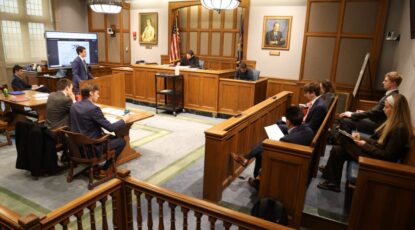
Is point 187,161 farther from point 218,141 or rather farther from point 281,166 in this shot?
point 281,166

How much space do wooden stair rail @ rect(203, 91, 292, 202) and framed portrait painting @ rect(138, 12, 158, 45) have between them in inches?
225

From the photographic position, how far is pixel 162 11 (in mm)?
8875

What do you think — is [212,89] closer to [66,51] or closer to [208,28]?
[208,28]

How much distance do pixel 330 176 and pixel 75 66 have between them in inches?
190

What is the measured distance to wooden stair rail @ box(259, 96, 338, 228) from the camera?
2.60 m

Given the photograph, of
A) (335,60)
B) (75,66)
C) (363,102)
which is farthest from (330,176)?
(75,66)

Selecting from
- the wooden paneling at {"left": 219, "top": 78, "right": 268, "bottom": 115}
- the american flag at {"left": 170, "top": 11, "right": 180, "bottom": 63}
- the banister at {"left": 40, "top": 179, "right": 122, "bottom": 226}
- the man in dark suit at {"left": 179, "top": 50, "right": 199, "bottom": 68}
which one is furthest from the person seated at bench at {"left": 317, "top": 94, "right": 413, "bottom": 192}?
the american flag at {"left": 170, "top": 11, "right": 180, "bottom": 63}

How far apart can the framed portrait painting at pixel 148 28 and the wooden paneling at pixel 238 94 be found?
3490mm

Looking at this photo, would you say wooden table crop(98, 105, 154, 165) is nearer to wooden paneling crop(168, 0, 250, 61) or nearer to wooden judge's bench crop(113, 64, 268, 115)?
wooden judge's bench crop(113, 64, 268, 115)

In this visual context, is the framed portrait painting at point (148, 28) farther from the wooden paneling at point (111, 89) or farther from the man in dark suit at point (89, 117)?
the man in dark suit at point (89, 117)

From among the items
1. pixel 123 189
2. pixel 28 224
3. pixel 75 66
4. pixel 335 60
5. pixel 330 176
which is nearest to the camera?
pixel 28 224

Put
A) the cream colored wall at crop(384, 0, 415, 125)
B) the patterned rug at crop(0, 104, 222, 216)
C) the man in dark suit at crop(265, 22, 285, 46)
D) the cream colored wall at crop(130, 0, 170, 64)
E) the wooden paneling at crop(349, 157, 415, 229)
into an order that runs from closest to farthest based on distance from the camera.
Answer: the wooden paneling at crop(349, 157, 415, 229) → the patterned rug at crop(0, 104, 222, 216) → the cream colored wall at crop(384, 0, 415, 125) → the man in dark suit at crop(265, 22, 285, 46) → the cream colored wall at crop(130, 0, 170, 64)

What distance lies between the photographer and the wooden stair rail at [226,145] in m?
3.14

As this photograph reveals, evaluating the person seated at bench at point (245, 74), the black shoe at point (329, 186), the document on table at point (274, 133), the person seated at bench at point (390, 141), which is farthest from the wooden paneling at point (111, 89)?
the person seated at bench at point (390, 141)
